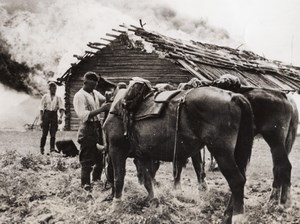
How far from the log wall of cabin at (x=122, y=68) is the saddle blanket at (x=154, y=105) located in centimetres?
926

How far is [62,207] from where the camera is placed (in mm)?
4953

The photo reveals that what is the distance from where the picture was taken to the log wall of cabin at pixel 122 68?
1441 cm

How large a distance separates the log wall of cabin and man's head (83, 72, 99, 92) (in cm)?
820

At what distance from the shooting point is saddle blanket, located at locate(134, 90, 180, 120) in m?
4.32

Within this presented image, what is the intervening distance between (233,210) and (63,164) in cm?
465

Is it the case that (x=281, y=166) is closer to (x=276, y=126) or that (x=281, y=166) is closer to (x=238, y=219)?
(x=276, y=126)

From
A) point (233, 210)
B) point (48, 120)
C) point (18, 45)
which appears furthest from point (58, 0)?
point (233, 210)

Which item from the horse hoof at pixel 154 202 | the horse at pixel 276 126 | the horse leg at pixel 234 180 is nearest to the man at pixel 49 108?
the horse hoof at pixel 154 202

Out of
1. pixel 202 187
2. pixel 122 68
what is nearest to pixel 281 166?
pixel 202 187

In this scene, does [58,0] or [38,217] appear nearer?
[38,217]

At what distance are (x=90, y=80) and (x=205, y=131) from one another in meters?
2.55

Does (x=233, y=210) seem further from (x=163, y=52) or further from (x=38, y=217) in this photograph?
(x=163, y=52)

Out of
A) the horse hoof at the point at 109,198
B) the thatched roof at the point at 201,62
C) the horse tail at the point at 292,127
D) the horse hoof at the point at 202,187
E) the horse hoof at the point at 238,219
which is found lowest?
the horse hoof at the point at 202,187

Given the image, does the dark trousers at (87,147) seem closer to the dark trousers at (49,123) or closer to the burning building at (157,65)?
the dark trousers at (49,123)
